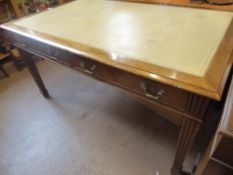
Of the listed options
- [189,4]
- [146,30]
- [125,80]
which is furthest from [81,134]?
[189,4]

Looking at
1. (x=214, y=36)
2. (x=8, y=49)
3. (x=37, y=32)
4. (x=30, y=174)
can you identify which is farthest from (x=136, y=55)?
(x=8, y=49)

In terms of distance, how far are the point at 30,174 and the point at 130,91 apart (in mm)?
991

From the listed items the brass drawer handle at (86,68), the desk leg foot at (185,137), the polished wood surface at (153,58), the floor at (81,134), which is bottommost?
the floor at (81,134)

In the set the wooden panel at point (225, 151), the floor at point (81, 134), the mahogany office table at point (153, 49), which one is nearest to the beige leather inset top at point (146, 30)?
the mahogany office table at point (153, 49)

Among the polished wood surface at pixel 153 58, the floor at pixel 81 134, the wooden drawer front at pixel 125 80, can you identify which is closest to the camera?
the polished wood surface at pixel 153 58

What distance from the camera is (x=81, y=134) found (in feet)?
4.91

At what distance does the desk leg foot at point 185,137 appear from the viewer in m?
0.82

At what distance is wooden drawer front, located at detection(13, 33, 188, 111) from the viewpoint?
2.45 feet

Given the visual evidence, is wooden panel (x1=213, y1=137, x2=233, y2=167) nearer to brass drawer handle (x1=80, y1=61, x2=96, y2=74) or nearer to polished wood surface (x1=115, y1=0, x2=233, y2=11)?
brass drawer handle (x1=80, y1=61, x2=96, y2=74)

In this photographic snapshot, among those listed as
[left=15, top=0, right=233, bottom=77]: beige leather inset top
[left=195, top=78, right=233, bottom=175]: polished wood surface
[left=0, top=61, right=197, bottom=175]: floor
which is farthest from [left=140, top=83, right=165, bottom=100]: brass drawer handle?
[left=0, top=61, right=197, bottom=175]: floor

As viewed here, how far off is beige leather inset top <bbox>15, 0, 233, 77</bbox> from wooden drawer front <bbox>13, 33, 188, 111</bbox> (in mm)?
87

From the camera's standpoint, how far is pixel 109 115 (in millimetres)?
1623

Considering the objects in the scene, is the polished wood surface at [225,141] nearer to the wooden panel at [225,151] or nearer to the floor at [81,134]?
the wooden panel at [225,151]

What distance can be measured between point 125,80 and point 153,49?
0.64ft
